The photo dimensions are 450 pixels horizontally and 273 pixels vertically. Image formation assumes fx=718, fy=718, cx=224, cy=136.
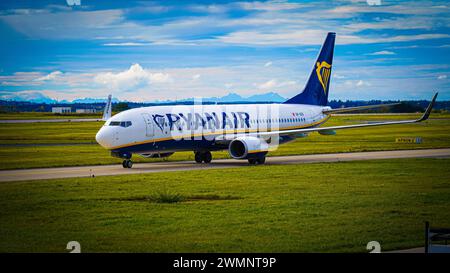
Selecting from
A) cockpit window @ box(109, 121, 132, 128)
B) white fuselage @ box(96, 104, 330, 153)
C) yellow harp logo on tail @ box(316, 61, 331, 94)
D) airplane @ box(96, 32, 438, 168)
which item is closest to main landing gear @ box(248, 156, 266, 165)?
airplane @ box(96, 32, 438, 168)

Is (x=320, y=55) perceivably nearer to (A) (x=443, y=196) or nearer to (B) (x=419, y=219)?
(A) (x=443, y=196)

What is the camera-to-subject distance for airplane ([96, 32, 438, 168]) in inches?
1683

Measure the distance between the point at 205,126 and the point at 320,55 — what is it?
15142 millimetres

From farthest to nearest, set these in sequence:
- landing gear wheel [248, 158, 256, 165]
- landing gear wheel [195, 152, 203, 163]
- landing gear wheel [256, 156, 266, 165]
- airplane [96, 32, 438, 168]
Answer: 1. landing gear wheel [195, 152, 203, 163]
2. landing gear wheel [256, 156, 266, 165]
3. landing gear wheel [248, 158, 256, 165]
4. airplane [96, 32, 438, 168]

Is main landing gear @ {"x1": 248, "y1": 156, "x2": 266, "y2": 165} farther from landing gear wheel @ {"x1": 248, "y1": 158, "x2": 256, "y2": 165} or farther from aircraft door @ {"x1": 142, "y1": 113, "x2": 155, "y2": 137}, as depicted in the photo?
aircraft door @ {"x1": 142, "y1": 113, "x2": 155, "y2": 137}

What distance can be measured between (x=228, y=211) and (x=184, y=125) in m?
19.9

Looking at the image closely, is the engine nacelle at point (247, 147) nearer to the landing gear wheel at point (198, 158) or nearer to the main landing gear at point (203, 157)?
the main landing gear at point (203, 157)

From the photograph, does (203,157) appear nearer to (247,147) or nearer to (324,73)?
(247,147)

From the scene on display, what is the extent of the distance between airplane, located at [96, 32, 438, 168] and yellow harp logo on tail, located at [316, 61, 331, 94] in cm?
255

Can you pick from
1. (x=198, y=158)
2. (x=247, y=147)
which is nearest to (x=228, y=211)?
(x=247, y=147)

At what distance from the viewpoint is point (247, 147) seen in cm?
4481

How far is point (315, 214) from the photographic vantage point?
24.9 meters

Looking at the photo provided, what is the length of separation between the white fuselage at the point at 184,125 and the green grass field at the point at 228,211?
16.1 ft
